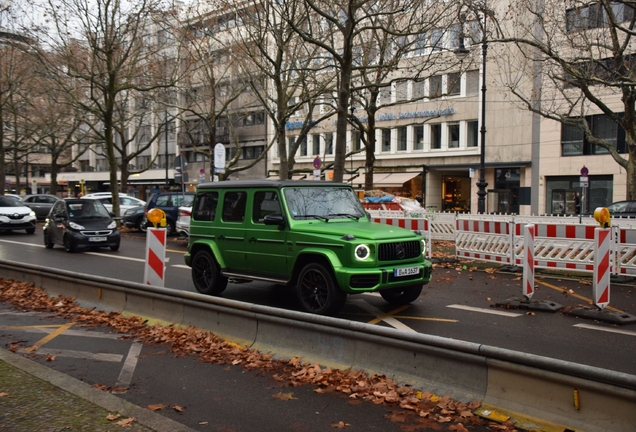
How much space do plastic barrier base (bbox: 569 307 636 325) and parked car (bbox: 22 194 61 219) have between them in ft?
112

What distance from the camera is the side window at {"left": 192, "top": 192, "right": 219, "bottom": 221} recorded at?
1066 cm

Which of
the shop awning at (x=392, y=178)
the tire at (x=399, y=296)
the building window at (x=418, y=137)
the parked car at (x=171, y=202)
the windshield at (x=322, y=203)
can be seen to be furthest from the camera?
the building window at (x=418, y=137)

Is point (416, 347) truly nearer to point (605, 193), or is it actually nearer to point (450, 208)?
point (605, 193)

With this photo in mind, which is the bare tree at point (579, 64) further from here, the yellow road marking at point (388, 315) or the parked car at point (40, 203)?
the parked car at point (40, 203)

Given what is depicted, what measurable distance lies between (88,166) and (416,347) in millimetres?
85790

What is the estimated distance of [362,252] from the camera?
841 centimetres

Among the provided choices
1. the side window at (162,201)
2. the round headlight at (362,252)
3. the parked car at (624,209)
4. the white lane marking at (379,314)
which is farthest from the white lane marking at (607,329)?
the side window at (162,201)

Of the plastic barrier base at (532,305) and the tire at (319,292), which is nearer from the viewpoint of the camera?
the tire at (319,292)

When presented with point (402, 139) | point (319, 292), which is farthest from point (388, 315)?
point (402, 139)

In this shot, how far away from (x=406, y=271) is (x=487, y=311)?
1729mm

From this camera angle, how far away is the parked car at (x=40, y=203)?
3741cm

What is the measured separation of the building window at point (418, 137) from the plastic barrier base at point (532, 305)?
126 ft

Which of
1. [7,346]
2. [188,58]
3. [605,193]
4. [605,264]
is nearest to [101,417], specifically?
[7,346]

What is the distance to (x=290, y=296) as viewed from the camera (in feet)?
35.3
